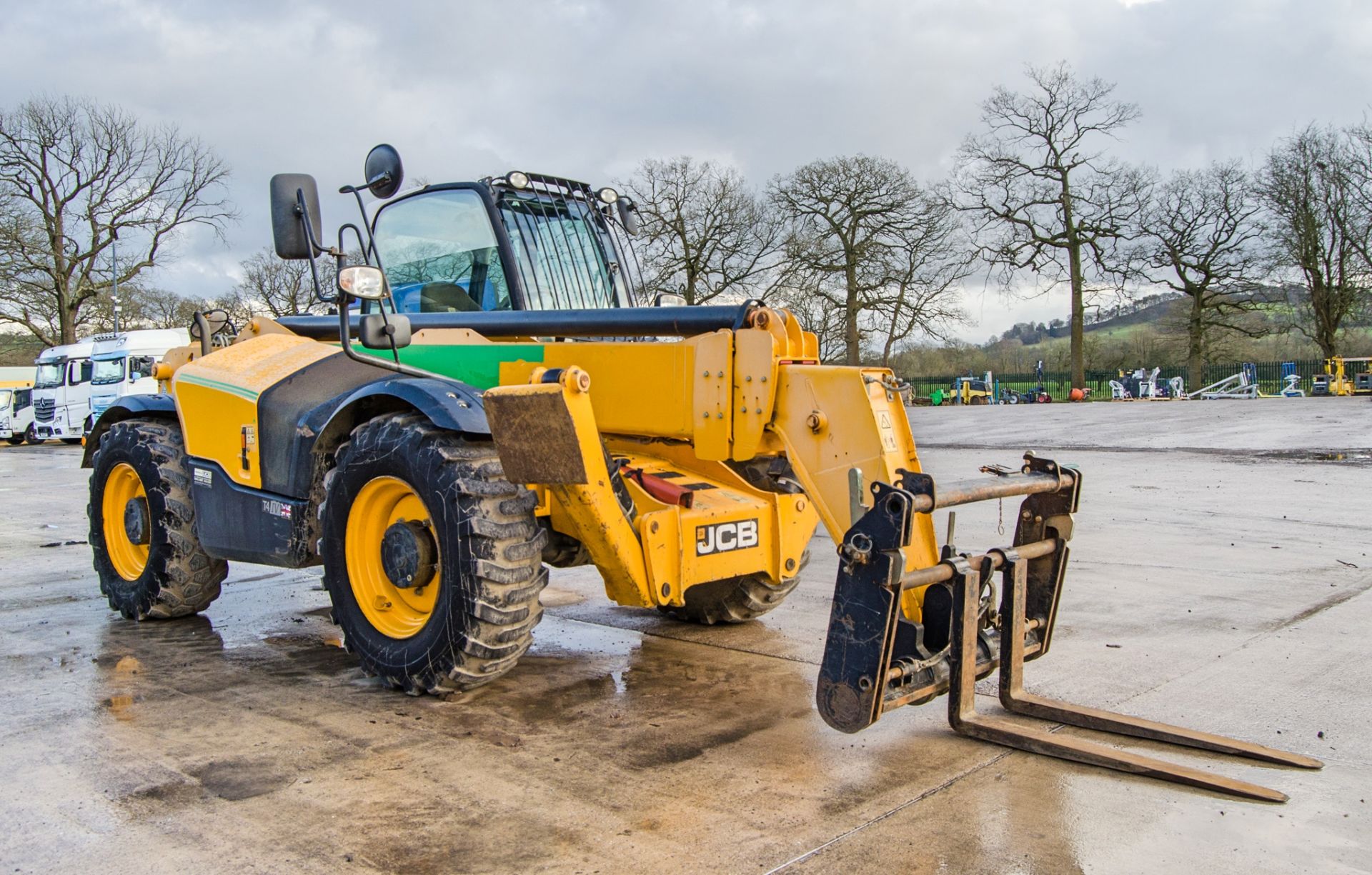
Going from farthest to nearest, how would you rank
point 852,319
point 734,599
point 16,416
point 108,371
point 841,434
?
point 852,319
point 16,416
point 108,371
point 734,599
point 841,434

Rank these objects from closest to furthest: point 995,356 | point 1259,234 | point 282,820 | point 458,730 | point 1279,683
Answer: point 282,820 < point 458,730 < point 1279,683 < point 1259,234 < point 995,356

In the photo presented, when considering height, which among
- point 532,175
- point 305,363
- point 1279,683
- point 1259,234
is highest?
point 1259,234

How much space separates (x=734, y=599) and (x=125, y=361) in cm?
2853

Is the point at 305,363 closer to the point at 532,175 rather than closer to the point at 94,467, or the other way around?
the point at 532,175

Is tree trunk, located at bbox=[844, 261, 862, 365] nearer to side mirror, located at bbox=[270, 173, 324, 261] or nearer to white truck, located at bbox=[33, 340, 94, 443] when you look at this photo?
white truck, located at bbox=[33, 340, 94, 443]

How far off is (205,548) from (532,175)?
2.70 meters

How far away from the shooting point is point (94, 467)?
22.2ft

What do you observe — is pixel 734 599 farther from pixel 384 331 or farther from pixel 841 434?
pixel 384 331

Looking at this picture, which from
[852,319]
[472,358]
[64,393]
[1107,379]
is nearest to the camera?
[472,358]

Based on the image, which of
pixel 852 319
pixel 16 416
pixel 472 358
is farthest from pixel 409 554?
pixel 16 416

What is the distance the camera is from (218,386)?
224 inches

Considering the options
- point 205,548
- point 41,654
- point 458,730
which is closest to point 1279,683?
point 458,730

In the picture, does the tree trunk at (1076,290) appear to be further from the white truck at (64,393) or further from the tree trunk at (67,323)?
the tree trunk at (67,323)

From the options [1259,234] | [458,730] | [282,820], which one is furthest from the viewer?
[1259,234]
